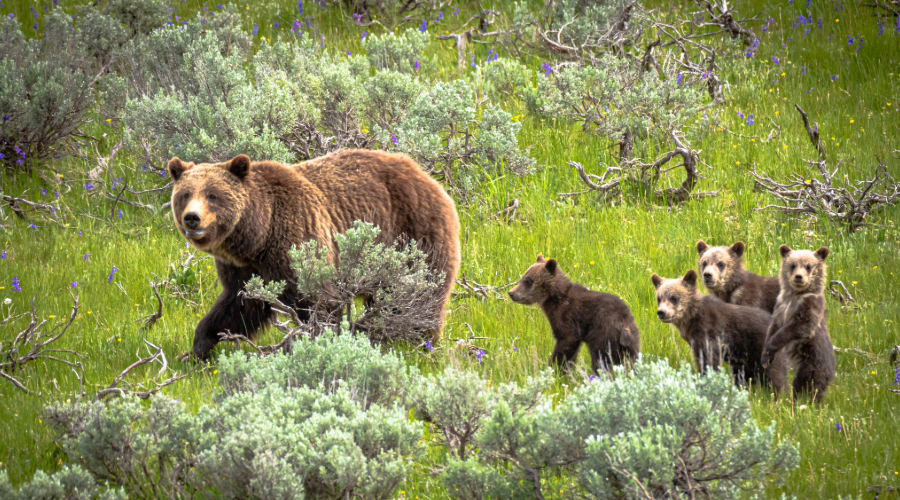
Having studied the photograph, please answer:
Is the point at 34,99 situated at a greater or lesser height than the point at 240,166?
lesser

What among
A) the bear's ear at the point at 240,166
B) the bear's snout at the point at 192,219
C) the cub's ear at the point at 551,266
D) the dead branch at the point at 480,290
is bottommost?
the dead branch at the point at 480,290

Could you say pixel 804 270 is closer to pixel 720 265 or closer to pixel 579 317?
pixel 720 265

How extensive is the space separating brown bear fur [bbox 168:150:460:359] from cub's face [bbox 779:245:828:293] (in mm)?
2629

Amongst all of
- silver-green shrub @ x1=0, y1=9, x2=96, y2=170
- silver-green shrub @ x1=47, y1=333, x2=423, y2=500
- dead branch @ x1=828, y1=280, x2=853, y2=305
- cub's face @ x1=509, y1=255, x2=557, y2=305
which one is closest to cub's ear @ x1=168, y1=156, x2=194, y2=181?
silver-green shrub @ x1=47, y1=333, x2=423, y2=500

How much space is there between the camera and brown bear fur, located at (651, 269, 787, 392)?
5371 mm

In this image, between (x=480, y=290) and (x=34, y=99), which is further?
(x=34, y=99)

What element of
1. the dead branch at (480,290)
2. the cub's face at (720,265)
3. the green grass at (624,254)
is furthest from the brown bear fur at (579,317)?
the dead branch at (480,290)

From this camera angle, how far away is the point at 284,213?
5957mm

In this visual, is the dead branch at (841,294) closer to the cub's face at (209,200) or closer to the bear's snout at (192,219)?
the cub's face at (209,200)

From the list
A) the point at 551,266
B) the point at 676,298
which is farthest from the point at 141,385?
the point at 676,298

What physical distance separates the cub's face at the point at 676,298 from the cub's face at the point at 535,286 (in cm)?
95

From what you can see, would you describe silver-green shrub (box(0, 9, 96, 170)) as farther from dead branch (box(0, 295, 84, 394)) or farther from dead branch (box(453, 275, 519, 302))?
dead branch (box(453, 275, 519, 302))

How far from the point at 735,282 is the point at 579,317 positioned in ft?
4.60

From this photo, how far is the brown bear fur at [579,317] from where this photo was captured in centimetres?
563
